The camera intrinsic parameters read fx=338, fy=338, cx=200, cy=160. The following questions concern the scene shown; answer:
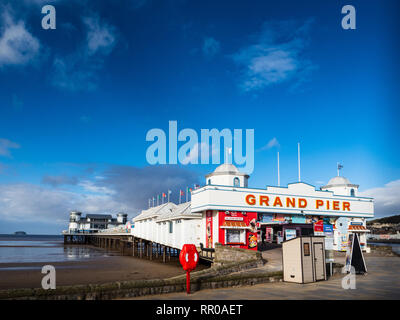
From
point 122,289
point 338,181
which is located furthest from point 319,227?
point 122,289

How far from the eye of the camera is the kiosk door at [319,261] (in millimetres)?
15920

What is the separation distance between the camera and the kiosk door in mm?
15920

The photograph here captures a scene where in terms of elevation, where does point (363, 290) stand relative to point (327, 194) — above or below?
below

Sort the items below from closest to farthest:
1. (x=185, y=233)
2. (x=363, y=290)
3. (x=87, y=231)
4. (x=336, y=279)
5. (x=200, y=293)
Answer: (x=200, y=293)
(x=363, y=290)
(x=336, y=279)
(x=185, y=233)
(x=87, y=231)

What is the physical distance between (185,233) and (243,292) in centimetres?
2189

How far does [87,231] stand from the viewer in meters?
124

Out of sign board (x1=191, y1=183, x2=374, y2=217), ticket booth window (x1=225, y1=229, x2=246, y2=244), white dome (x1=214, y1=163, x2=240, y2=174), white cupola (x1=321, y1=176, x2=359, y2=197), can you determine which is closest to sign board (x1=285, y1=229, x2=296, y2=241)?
sign board (x1=191, y1=183, x2=374, y2=217)

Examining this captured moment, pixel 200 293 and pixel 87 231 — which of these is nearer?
pixel 200 293

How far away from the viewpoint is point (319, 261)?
1614cm
